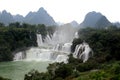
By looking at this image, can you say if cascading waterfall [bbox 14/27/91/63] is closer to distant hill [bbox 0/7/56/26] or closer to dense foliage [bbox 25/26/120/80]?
dense foliage [bbox 25/26/120/80]

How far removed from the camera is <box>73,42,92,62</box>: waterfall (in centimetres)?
2749

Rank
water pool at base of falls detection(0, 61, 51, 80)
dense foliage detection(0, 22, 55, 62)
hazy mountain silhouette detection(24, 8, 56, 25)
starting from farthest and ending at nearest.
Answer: hazy mountain silhouette detection(24, 8, 56, 25) < dense foliage detection(0, 22, 55, 62) < water pool at base of falls detection(0, 61, 51, 80)

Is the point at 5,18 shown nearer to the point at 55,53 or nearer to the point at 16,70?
the point at 55,53

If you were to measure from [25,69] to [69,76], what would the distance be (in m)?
8.79

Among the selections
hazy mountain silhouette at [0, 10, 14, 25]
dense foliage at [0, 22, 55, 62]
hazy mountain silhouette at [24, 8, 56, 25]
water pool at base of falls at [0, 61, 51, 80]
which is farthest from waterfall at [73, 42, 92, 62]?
hazy mountain silhouette at [24, 8, 56, 25]

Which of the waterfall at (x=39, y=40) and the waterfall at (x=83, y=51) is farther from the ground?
the waterfall at (x=39, y=40)

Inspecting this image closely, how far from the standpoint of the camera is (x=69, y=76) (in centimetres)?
1655

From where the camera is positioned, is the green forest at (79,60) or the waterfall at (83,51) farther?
the waterfall at (83,51)

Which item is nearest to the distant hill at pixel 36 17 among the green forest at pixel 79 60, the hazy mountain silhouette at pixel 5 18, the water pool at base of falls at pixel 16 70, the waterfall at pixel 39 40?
the hazy mountain silhouette at pixel 5 18

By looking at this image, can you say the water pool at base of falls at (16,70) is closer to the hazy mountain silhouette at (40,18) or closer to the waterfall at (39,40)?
the waterfall at (39,40)

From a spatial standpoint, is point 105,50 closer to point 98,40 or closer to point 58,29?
point 98,40

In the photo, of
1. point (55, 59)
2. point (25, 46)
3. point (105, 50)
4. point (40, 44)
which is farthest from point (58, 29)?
point (105, 50)

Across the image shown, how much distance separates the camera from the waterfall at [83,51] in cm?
2749

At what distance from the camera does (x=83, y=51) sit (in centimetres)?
2811
